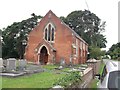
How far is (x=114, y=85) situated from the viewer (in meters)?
6.38

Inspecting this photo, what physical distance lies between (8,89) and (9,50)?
56.1 meters

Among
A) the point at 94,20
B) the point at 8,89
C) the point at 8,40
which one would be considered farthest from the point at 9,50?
the point at 8,89

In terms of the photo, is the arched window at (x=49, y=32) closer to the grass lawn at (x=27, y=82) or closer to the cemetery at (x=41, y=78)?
the cemetery at (x=41, y=78)

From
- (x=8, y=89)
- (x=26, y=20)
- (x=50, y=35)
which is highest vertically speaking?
(x=26, y=20)

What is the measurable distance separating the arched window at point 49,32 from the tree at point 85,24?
24163mm

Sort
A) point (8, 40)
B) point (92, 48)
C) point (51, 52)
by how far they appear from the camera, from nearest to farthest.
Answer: point (51, 52) < point (8, 40) < point (92, 48)

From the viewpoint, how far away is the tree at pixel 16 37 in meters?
65.4

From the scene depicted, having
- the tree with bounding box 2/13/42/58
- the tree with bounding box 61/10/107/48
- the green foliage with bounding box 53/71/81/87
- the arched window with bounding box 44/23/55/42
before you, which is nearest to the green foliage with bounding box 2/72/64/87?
the green foliage with bounding box 53/71/81/87

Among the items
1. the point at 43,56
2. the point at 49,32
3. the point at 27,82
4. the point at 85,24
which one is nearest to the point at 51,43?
the point at 49,32

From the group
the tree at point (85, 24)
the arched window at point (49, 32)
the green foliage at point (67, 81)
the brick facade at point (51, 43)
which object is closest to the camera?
the green foliage at point (67, 81)

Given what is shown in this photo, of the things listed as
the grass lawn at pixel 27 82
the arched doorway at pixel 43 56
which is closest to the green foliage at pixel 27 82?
the grass lawn at pixel 27 82

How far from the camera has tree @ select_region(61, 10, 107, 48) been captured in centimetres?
7550

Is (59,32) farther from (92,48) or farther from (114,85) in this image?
(114,85)

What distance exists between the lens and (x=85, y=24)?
76500 millimetres
